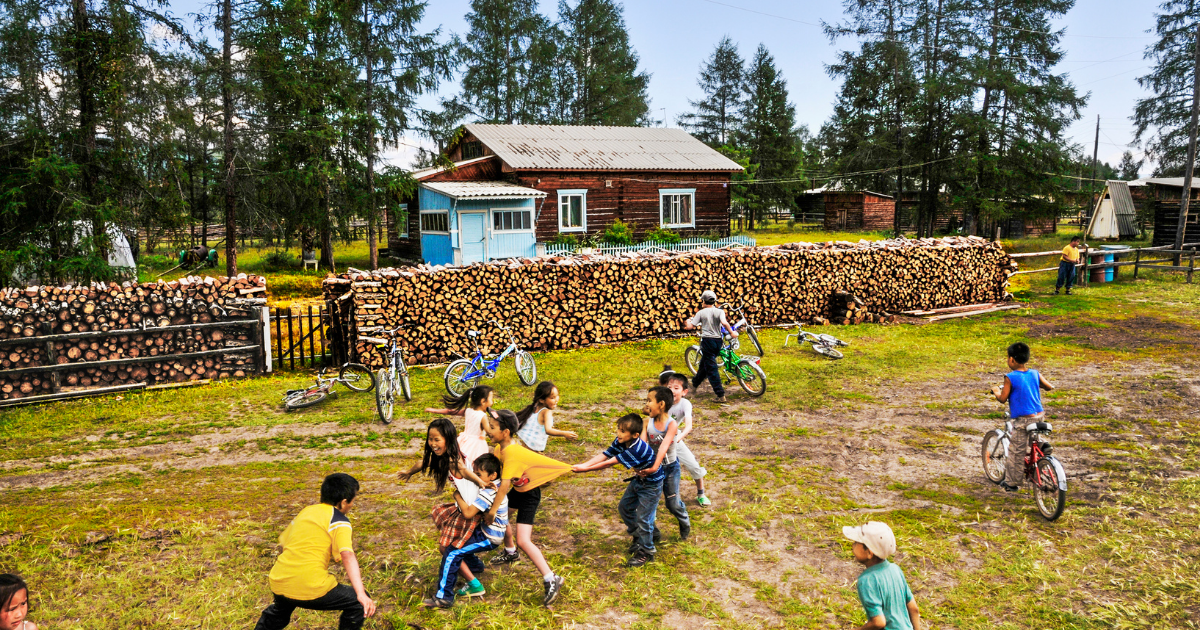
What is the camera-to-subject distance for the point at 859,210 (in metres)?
44.7

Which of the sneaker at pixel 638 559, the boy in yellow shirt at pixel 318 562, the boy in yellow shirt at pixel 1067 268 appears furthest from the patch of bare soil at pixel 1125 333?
the boy in yellow shirt at pixel 318 562

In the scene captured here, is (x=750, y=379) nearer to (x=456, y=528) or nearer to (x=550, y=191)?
(x=456, y=528)

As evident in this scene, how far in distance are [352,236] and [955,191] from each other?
2872 cm

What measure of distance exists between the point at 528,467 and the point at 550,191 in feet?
77.7

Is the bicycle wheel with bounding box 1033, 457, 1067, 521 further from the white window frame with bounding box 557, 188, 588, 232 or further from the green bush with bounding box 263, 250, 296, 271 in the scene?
the green bush with bounding box 263, 250, 296, 271

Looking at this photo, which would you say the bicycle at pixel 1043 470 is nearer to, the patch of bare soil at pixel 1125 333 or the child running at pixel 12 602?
the child running at pixel 12 602

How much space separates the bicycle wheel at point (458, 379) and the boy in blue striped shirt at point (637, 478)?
18.1 ft

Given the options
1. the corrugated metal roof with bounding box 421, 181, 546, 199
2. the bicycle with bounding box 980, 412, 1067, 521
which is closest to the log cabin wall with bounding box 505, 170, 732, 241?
the corrugated metal roof with bounding box 421, 181, 546, 199

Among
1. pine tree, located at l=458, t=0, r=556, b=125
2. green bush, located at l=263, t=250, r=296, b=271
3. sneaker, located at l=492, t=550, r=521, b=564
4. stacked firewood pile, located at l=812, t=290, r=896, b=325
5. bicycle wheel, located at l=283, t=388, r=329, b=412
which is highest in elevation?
pine tree, located at l=458, t=0, r=556, b=125

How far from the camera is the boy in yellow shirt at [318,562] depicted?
13.1 feet

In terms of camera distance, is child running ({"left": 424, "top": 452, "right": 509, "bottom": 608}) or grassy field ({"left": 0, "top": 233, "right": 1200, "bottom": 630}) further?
grassy field ({"left": 0, "top": 233, "right": 1200, "bottom": 630})

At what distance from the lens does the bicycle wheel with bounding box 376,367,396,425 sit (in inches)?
382

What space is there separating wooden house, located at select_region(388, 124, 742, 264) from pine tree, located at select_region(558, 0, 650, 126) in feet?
42.0

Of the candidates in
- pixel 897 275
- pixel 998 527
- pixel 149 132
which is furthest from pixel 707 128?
pixel 998 527
